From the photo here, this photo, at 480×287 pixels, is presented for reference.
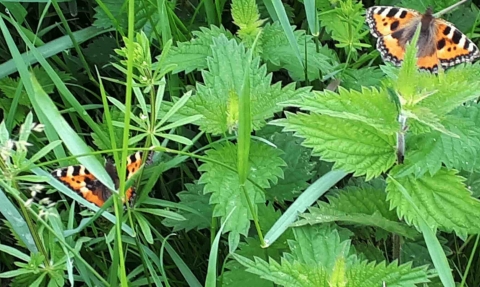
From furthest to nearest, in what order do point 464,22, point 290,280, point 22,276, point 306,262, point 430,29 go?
point 464,22 < point 430,29 < point 22,276 < point 306,262 < point 290,280

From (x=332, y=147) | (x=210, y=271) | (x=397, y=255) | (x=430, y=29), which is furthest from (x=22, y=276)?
(x=430, y=29)

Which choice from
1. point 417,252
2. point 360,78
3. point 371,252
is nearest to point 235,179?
point 371,252

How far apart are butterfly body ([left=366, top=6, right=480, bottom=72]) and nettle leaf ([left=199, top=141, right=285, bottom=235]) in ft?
1.83

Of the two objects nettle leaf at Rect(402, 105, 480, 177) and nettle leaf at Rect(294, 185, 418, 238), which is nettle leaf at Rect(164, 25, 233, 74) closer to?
nettle leaf at Rect(294, 185, 418, 238)

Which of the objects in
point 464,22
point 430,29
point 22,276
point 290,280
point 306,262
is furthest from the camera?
point 464,22

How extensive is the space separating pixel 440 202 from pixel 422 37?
0.77 meters

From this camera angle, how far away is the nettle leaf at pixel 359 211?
1828 millimetres

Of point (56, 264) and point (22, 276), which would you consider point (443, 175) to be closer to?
point (56, 264)

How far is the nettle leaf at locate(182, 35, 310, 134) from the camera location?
1.94 m

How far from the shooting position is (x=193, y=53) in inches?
89.4

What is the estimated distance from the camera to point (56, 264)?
70.9 inches

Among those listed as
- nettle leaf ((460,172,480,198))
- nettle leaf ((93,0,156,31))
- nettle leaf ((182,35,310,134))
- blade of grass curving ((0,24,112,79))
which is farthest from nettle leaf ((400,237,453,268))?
blade of grass curving ((0,24,112,79))

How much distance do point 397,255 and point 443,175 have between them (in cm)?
32

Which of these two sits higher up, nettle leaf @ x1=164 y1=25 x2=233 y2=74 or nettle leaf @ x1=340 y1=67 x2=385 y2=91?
nettle leaf @ x1=164 y1=25 x2=233 y2=74
